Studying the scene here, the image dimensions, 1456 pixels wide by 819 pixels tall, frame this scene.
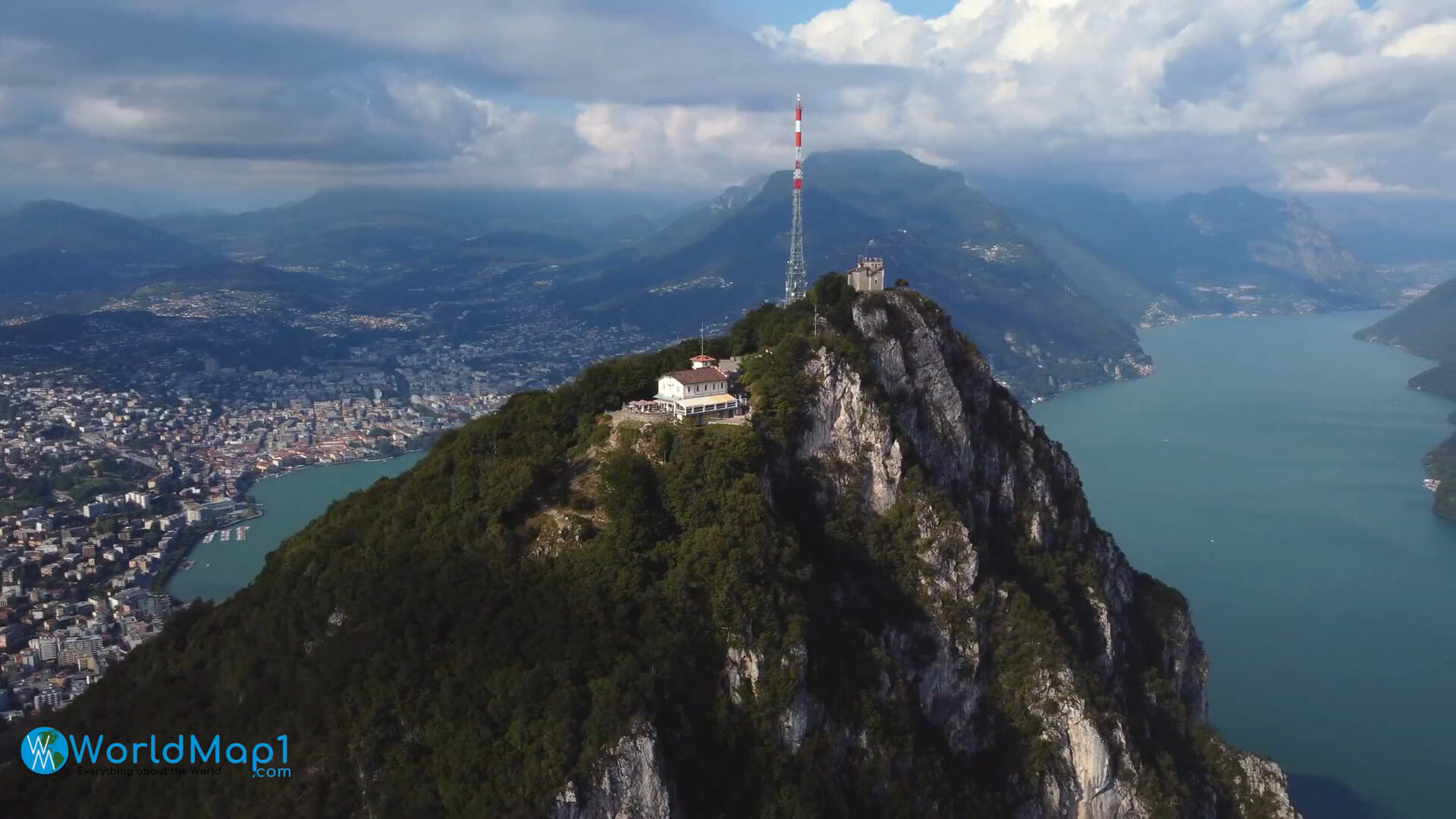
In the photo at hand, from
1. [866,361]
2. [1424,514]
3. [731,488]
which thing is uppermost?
[866,361]

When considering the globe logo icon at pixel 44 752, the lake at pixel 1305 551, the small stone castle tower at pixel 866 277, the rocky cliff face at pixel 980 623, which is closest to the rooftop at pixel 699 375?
the rocky cliff face at pixel 980 623

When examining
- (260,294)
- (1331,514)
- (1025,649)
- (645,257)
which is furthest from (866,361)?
(645,257)

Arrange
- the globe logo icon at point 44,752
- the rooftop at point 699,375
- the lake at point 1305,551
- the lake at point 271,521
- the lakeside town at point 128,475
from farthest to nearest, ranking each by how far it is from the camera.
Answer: the lake at point 271,521, the lakeside town at point 128,475, the lake at point 1305,551, the rooftop at point 699,375, the globe logo icon at point 44,752

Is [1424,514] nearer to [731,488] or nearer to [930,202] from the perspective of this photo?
[731,488]

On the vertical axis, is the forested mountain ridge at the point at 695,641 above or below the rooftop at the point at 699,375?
below

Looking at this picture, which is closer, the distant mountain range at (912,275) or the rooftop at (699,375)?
the rooftop at (699,375)

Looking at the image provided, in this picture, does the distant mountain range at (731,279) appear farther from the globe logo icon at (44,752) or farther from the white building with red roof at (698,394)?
the globe logo icon at (44,752)
